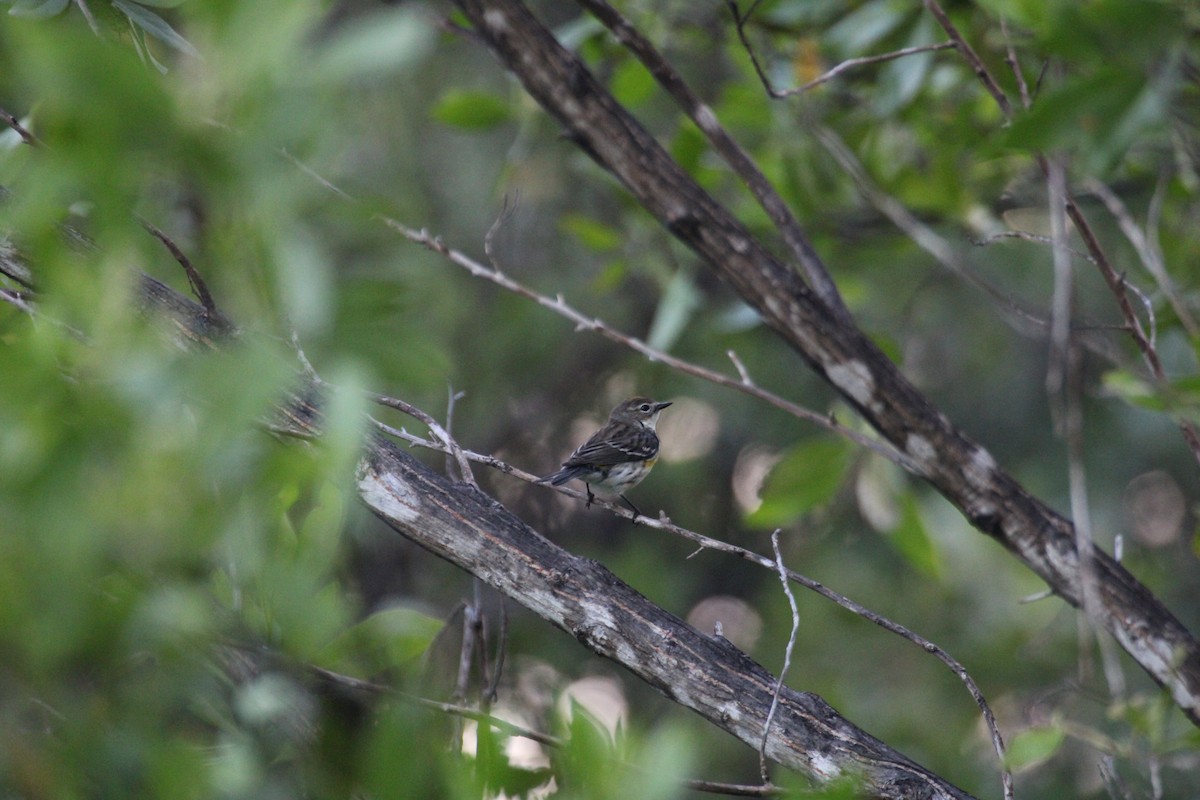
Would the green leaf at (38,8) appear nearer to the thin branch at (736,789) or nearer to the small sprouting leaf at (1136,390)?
the thin branch at (736,789)

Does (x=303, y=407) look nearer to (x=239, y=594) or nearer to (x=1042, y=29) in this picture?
(x=239, y=594)

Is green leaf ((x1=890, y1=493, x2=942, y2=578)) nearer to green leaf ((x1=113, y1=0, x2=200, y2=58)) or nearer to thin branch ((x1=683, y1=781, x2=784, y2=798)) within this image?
thin branch ((x1=683, y1=781, x2=784, y2=798))

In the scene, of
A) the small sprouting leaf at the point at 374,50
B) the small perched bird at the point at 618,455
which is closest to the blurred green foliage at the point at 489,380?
the small sprouting leaf at the point at 374,50

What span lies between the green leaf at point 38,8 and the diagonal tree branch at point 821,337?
2.97 ft

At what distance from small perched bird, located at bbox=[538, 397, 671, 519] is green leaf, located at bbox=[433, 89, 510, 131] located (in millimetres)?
1817

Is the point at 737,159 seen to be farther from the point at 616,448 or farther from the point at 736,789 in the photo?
the point at 616,448

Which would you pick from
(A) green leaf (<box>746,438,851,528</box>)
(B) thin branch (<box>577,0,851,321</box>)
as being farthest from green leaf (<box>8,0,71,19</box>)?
(A) green leaf (<box>746,438,851,528</box>)

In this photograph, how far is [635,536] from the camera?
6.80m

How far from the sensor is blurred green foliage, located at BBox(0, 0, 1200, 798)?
40.6 inches

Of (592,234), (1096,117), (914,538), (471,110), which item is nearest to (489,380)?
(592,234)

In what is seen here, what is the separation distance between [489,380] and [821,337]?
161 inches

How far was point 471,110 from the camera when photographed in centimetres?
366

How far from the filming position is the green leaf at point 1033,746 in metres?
2.28

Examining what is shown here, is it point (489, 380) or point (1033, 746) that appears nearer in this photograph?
point (1033, 746)
